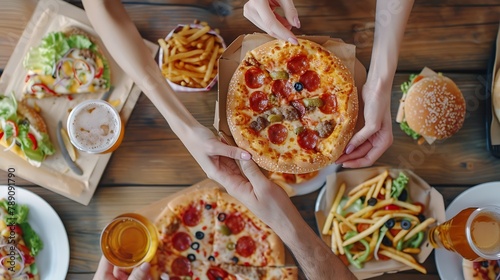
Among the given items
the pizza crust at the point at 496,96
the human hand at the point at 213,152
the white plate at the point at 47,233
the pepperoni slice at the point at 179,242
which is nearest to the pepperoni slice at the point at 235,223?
the pepperoni slice at the point at 179,242

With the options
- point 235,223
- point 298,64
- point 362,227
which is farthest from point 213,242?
point 298,64

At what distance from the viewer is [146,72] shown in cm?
267

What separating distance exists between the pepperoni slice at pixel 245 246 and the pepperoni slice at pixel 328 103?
3.56 feet

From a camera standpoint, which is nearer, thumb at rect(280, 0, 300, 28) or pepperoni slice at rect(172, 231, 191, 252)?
thumb at rect(280, 0, 300, 28)

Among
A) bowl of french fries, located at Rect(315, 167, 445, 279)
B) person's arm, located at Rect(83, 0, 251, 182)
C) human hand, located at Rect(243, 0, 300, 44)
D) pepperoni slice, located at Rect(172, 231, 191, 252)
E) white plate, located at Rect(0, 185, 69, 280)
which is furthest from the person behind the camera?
pepperoni slice, located at Rect(172, 231, 191, 252)

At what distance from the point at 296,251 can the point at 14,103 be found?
2.04 m

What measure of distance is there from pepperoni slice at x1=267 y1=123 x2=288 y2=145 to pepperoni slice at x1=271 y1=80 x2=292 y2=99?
170 millimetres

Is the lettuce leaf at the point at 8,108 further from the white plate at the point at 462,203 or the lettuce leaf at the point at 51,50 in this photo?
the white plate at the point at 462,203

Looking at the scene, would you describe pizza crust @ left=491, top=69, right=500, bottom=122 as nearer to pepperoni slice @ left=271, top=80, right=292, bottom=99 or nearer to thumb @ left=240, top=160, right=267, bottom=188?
pepperoni slice @ left=271, top=80, right=292, bottom=99

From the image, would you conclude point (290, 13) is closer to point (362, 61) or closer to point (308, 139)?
point (308, 139)

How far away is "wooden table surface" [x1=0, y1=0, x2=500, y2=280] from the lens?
10.5 feet

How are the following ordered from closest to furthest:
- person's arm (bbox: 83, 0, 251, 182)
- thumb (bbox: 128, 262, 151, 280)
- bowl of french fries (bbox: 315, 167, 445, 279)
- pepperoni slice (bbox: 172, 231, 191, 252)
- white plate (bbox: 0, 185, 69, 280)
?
person's arm (bbox: 83, 0, 251, 182) → thumb (bbox: 128, 262, 151, 280) → bowl of french fries (bbox: 315, 167, 445, 279) → white plate (bbox: 0, 185, 69, 280) → pepperoni slice (bbox: 172, 231, 191, 252)

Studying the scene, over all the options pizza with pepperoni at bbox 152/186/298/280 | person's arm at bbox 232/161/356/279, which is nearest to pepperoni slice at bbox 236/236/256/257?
pizza with pepperoni at bbox 152/186/298/280

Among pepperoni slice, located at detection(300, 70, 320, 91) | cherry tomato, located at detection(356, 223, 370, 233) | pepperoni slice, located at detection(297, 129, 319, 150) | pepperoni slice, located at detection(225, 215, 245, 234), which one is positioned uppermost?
pepperoni slice, located at detection(300, 70, 320, 91)
